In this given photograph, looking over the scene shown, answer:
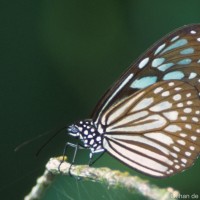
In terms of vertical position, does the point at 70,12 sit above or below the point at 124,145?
above

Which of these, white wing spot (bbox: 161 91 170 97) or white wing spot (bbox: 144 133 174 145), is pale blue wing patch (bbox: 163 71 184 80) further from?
white wing spot (bbox: 144 133 174 145)

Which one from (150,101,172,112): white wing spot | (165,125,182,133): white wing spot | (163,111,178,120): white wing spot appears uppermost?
(150,101,172,112): white wing spot

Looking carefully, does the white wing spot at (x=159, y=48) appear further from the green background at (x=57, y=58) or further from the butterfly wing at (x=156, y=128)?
the green background at (x=57, y=58)

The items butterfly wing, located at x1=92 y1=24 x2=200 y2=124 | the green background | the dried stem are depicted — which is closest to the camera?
the dried stem

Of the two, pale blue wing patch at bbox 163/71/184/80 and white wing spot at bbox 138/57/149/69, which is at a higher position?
white wing spot at bbox 138/57/149/69

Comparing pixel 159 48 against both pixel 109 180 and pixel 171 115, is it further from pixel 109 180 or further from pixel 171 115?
pixel 109 180

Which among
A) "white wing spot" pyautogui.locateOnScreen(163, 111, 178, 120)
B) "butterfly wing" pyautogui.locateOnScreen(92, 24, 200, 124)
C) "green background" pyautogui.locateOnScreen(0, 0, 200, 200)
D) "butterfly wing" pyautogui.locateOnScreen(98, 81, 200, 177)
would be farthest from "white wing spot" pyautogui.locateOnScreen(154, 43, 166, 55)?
"green background" pyautogui.locateOnScreen(0, 0, 200, 200)

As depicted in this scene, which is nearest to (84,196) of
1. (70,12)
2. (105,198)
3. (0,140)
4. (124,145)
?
(105,198)

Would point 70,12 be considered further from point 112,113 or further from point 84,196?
point 84,196
